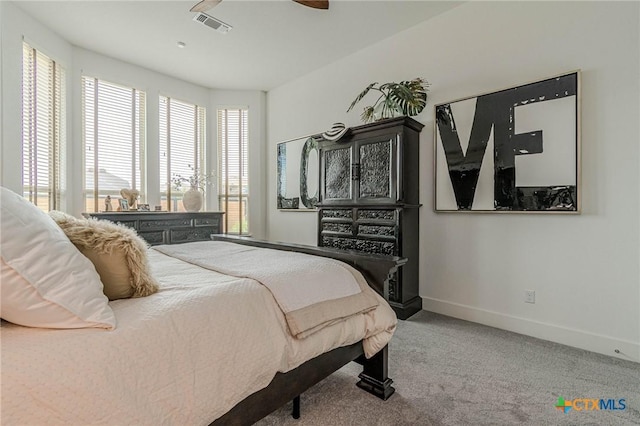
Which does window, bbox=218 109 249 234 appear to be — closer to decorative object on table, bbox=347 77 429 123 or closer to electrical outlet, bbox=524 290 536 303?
decorative object on table, bbox=347 77 429 123

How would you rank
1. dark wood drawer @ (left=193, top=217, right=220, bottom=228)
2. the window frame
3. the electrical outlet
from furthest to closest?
the window frame
dark wood drawer @ (left=193, top=217, right=220, bottom=228)
the electrical outlet

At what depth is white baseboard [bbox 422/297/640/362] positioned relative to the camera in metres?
2.18

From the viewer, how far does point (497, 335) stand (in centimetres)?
255

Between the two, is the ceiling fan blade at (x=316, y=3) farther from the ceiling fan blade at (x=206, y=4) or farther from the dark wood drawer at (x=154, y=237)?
the dark wood drawer at (x=154, y=237)

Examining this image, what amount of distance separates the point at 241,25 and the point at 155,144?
2.20 meters

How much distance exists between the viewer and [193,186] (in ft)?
15.6

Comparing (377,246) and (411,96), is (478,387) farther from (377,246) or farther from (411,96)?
(411,96)

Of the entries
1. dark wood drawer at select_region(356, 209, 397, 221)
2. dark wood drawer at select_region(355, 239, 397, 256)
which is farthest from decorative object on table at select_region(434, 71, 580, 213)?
dark wood drawer at select_region(355, 239, 397, 256)

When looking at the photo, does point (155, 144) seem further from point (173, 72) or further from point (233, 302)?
point (233, 302)

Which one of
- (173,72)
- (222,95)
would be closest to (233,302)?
(173,72)

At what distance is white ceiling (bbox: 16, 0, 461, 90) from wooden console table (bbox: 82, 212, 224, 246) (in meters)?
2.03

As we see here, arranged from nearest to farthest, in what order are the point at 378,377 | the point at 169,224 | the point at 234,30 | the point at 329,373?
the point at 329,373 < the point at 378,377 < the point at 234,30 < the point at 169,224

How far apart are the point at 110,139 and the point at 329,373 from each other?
4.20 m

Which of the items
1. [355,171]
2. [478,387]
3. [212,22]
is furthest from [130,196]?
[478,387]
